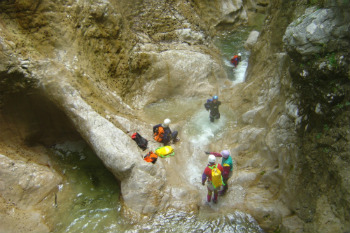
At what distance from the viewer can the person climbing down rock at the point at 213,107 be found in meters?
9.77

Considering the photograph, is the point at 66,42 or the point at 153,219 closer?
the point at 153,219

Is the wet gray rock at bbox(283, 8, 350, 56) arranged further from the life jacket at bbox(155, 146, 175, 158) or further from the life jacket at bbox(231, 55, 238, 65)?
the life jacket at bbox(231, 55, 238, 65)

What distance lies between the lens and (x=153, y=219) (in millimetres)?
6867

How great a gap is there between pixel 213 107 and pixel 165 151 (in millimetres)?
2833

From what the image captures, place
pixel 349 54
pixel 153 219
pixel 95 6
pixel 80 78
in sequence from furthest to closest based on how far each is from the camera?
pixel 95 6 < pixel 80 78 < pixel 153 219 < pixel 349 54

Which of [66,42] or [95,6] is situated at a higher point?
[95,6]

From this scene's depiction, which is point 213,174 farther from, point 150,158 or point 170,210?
point 150,158

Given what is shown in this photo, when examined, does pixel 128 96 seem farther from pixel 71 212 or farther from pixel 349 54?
pixel 349 54

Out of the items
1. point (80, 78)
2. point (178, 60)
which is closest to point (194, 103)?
point (178, 60)

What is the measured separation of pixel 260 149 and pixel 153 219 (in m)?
3.81

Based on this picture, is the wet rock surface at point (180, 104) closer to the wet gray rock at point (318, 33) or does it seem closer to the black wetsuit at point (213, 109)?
the wet gray rock at point (318, 33)

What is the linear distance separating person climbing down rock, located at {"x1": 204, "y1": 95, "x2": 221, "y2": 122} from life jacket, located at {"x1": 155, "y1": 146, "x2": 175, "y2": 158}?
98.6 inches

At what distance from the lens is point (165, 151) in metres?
8.36

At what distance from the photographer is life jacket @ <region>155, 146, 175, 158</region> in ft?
27.3
